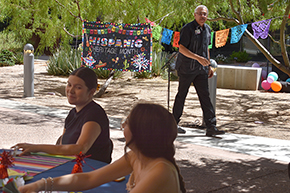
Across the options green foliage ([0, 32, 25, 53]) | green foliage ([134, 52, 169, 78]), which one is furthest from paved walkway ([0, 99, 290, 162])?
green foliage ([0, 32, 25, 53])

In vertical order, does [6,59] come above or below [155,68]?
above

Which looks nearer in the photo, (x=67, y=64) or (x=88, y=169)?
(x=88, y=169)

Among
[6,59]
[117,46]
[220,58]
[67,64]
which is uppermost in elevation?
[220,58]

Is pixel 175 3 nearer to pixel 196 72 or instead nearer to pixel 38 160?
pixel 196 72

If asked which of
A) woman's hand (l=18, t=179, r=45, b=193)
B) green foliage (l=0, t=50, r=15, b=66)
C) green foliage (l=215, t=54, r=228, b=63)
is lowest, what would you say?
woman's hand (l=18, t=179, r=45, b=193)

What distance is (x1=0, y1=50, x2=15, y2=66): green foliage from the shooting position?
61.4 feet

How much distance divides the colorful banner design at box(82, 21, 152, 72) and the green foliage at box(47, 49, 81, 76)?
4.39m

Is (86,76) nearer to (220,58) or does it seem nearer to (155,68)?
(155,68)

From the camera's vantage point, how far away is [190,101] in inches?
411

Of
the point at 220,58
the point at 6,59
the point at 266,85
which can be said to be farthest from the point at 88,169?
the point at 220,58

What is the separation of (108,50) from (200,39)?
4.27 meters

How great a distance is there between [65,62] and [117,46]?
18.4 feet

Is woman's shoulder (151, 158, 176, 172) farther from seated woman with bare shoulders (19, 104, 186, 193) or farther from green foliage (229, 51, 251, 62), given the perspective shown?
green foliage (229, 51, 251, 62)

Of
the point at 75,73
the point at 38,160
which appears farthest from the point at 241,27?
the point at 38,160
